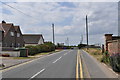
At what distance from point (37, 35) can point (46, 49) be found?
33853 millimetres

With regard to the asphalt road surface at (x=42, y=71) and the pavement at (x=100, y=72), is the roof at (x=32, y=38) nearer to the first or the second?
the asphalt road surface at (x=42, y=71)

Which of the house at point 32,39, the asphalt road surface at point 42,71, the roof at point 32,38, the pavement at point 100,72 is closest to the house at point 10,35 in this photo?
the house at point 32,39

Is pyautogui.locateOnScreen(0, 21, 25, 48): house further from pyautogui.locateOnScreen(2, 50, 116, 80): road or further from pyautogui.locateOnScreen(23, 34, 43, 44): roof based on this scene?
pyautogui.locateOnScreen(2, 50, 116, 80): road

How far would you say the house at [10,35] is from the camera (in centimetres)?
5414

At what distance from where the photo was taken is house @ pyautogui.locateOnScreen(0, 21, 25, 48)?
2131 inches

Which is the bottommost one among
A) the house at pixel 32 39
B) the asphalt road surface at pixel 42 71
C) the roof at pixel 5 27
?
the asphalt road surface at pixel 42 71

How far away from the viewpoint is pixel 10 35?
188 feet

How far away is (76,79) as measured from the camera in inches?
495

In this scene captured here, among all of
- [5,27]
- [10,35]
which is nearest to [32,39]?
[10,35]

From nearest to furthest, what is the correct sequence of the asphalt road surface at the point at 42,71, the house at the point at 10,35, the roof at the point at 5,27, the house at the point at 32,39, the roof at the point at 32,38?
1. the asphalt road surface at the point at 42,71
2. the house at the point at 10,35
3. the roof at the point at 5,27
4. the house at the point at 32,39
5. the roof at the point at 32,38

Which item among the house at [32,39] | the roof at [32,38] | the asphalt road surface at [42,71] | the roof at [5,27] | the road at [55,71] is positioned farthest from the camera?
the roof at [32,38]

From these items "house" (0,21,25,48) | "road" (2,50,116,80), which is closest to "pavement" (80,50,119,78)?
"road" (2,50,116,80)

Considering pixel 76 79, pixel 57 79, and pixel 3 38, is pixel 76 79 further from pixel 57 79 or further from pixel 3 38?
pixel 3 38

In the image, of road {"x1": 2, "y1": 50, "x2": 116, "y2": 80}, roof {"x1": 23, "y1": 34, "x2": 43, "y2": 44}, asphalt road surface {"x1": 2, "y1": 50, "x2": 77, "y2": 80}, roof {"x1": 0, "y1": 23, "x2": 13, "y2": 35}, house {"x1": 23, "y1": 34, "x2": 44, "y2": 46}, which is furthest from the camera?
roof {"x1": 23, "y1": 34, "x2": 43, "y2": 44}
